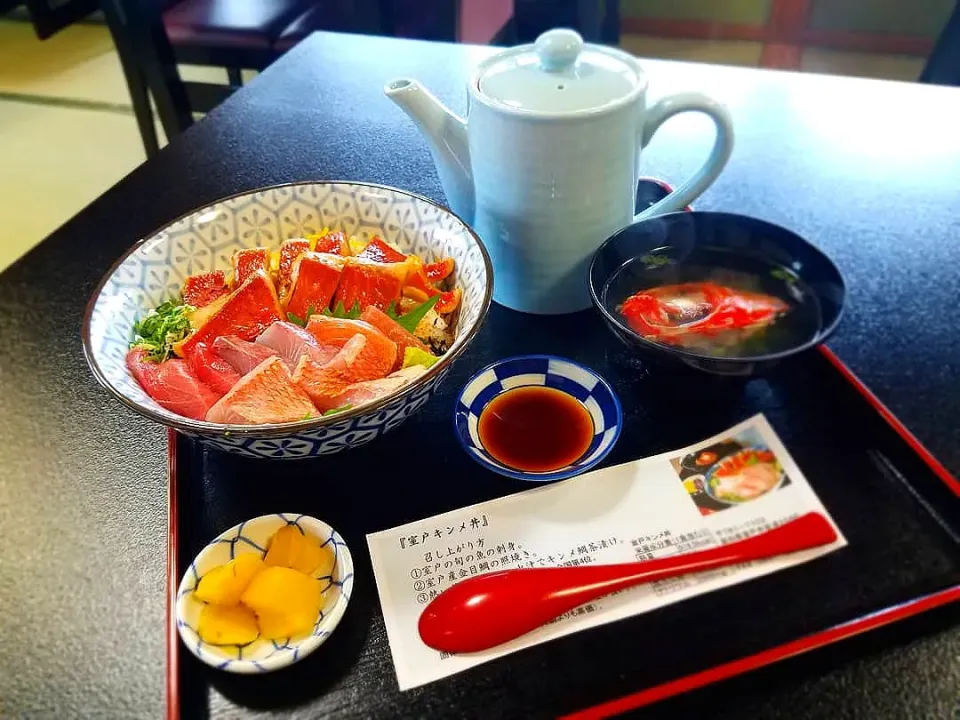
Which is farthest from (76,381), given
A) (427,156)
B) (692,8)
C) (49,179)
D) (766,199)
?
(692,8)

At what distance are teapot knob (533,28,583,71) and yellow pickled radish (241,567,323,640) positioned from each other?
701mm

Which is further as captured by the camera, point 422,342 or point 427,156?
point 427,156

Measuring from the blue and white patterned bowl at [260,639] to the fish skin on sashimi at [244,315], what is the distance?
0.29 m

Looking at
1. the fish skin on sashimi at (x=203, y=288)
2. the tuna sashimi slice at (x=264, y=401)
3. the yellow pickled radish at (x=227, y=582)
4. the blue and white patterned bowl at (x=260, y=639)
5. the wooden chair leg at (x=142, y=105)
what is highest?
the tuna sashimi slice at (x=264, y=401)

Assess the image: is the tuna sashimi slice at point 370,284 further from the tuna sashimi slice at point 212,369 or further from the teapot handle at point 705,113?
the teapot handle at point 705,113

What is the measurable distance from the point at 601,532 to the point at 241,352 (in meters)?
0.50

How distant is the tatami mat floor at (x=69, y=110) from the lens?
2.95 m

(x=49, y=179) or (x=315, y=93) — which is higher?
(x=315, y=93)

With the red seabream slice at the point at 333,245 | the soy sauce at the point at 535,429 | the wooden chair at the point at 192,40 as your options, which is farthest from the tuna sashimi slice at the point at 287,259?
the wooden chair at the point at 192,40

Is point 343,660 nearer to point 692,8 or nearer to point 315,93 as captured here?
point 315,93

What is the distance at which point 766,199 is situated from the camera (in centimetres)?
133

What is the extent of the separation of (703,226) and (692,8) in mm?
3631

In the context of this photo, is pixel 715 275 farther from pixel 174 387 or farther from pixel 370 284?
pixel 174 387

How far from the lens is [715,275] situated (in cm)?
105
